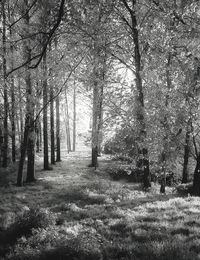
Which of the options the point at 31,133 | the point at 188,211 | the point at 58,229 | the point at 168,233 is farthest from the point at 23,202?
the point at 168,233

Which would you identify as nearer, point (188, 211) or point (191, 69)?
point (191, 69)

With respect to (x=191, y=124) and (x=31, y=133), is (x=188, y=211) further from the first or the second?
(x=31, y=133)

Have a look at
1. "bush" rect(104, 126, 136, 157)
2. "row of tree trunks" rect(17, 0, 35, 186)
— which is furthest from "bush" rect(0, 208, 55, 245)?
"row of tree trunks" rect(17, 0, 35, 186)

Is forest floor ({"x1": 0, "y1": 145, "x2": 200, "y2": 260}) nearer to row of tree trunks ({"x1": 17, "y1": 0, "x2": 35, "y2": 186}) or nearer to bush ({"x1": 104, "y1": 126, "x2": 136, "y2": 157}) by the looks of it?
bush ({"x1": 104, "y1": 126, "x2": 136, "y2": 157})

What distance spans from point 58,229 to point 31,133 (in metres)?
10.2

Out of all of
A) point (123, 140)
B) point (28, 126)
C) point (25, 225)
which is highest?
point (28, 126)

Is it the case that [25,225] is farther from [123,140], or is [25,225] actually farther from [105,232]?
[123,140]

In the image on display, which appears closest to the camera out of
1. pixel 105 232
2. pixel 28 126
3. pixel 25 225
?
pixel 105 232

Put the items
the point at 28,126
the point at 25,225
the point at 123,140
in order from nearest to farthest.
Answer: the point at 25,225 → the point at 123,140 → the point at 28,126

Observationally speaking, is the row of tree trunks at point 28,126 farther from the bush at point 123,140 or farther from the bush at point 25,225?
the bush at point 25,225

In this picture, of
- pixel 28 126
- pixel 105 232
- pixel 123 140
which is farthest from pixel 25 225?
pixel 28 126

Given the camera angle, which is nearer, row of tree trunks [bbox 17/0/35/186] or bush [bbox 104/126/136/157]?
bush [bbox 104/126/136/157]

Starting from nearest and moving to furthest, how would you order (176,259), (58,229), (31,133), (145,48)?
(176,259) → (58,229) → (145,48) → (31,133)

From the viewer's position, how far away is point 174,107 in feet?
38.3
